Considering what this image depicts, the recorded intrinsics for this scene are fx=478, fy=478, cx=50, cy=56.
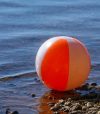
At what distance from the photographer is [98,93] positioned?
8.64 meters

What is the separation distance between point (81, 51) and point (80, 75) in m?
0.43

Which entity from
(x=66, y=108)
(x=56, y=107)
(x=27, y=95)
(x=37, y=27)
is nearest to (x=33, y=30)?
(x=37, y=27)

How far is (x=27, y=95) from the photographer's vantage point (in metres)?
8.73

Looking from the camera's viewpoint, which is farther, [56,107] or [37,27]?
[37,27]

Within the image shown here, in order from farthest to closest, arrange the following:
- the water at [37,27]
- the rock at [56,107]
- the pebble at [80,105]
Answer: the water at [37,27], the rock at [56,107], the pebble at [80,105]

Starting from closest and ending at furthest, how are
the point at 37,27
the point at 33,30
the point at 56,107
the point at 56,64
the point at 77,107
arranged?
the point at 77,107
the point at 56,107
the point at 56,64
the point at 33,30
the point at 37,27

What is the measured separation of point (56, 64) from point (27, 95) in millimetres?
858

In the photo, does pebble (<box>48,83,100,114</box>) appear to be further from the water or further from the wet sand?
the water

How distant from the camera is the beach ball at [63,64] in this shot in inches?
329

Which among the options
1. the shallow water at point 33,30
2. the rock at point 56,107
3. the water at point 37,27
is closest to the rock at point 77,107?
the rock at point 56,107

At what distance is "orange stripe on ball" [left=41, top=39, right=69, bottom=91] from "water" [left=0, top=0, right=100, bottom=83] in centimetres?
148

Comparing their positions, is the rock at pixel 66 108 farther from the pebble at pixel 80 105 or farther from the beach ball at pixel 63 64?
the beach ball at pixel 63 64

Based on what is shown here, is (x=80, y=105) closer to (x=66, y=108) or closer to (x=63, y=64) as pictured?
(x=66, y=108)

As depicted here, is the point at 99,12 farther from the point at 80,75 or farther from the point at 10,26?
the point at 80,75
